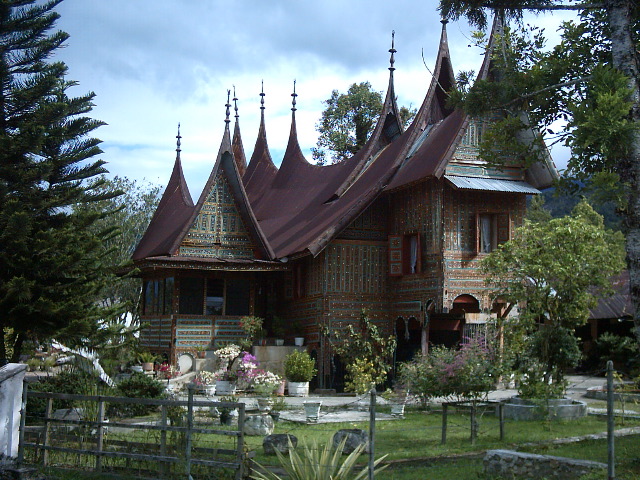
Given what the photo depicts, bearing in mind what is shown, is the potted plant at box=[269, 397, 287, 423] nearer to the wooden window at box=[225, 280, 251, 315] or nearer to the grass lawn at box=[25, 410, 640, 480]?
the grass lawn at box=[25, 410, 640, 480]

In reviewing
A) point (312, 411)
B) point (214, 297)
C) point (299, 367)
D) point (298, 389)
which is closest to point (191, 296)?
point (214, 297)

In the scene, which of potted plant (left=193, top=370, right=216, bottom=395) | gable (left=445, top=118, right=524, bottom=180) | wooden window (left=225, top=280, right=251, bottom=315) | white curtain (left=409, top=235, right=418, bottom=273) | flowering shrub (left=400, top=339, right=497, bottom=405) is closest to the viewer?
flowering shrub (left=400, top=339, right=497, bottom=405)

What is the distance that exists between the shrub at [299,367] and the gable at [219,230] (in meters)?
3.30

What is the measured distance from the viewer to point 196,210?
19250 mm

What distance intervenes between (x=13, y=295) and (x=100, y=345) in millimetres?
2782

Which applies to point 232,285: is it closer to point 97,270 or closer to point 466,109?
point 97,270

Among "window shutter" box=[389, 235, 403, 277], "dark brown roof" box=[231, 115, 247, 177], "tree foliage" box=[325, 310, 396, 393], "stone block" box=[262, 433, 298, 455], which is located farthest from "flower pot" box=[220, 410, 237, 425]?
"dark brown roof" box=[231, 115, 247, 177]

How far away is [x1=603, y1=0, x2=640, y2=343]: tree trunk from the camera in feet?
27.9

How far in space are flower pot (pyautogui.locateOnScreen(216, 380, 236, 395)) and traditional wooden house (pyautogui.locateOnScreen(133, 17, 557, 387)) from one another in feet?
7.05

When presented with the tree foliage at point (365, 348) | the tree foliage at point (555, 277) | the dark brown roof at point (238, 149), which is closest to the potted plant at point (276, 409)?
the tree foliage at point (365, 348)

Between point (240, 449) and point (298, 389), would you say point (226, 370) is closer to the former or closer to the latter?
point (298, 389)

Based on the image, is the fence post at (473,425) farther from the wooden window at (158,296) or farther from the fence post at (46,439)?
the wooden window at (158,296)

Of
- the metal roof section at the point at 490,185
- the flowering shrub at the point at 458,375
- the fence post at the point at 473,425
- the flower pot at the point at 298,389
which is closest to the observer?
the fence post at the point at 473,425

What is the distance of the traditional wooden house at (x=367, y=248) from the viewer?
17.5 m
